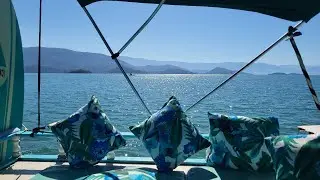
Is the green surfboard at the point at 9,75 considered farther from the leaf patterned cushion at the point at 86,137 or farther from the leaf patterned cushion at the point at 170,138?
the leaf patterned cushion at the point at 170,138

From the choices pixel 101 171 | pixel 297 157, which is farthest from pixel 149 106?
pixel 297 157

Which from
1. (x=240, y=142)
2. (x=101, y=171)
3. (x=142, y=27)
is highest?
(x=142, y=27)

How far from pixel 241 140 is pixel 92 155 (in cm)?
105

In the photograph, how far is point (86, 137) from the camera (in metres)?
2.63

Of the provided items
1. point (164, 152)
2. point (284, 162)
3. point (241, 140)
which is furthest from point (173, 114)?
point (284, 162)

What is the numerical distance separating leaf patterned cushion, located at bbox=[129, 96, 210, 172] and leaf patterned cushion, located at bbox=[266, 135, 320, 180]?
67 cm

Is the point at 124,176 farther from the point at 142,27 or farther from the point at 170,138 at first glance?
the point at 142,27

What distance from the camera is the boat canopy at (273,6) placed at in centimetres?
256

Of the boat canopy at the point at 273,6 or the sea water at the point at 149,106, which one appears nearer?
the boat canopy at the point at 273,6

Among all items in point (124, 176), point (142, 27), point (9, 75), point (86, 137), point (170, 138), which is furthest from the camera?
point (9, 75)

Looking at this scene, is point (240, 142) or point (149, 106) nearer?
point (240, 142)

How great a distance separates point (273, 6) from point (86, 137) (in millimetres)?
1638

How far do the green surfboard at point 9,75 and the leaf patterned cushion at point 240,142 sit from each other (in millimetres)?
1598

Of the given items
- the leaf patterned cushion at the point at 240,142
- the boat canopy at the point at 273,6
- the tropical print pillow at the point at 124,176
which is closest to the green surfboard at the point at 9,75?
the boat canopy at the point at 273,6
